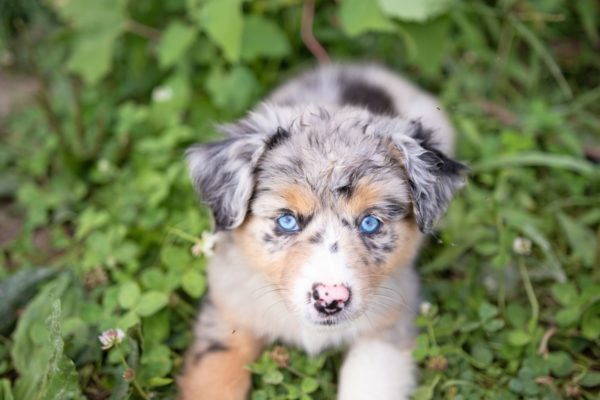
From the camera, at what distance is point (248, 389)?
3174mm

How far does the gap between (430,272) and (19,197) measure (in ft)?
8.97

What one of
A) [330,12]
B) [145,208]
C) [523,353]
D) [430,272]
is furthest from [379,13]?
[523,353]

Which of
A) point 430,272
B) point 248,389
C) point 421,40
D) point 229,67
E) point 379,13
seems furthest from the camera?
point 229,67

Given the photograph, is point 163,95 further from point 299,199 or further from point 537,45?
point 537,45

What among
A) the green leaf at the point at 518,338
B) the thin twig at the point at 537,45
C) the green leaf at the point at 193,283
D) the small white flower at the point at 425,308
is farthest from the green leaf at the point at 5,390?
the thin twig at the point at 537,45

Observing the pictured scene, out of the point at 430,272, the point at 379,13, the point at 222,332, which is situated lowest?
the point at 430,272

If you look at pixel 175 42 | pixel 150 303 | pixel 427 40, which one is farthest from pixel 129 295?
pixel 427 40

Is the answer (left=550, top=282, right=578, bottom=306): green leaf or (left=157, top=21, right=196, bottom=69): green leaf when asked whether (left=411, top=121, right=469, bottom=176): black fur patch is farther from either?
(left=157, top=21, right=196, bottom=69): green leaf

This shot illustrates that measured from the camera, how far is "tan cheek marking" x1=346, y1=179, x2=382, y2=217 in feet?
9.25

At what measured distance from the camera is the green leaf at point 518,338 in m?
A: 3.31

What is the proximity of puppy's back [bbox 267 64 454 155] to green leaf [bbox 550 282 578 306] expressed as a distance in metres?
0.97

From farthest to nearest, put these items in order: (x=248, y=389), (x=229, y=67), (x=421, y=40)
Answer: (x=229, y=67) < (x=421, y=40) < (x=248, y=389)

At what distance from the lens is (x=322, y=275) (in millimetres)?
2682

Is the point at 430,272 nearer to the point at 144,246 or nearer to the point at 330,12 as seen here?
Result: the point at 144,246
